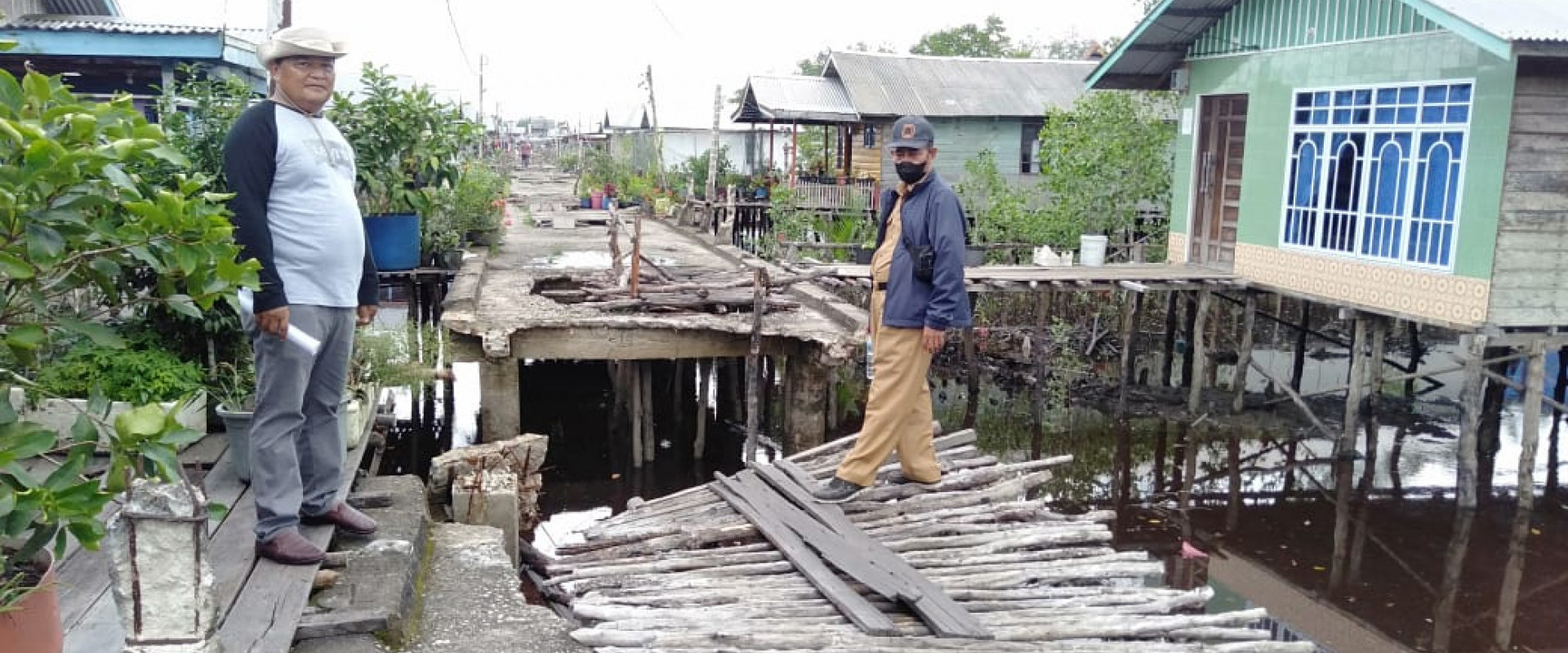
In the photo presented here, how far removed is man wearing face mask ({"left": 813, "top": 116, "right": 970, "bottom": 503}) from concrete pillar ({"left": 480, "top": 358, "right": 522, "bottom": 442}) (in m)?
5.92

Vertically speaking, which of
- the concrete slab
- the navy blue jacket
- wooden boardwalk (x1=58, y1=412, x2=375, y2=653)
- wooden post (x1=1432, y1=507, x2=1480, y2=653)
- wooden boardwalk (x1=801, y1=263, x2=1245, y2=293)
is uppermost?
the navy blue jacket

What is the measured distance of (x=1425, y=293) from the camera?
10.9 m

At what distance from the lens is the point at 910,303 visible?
546cm

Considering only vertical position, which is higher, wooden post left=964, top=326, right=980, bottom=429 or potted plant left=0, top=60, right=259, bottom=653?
potted plant left=0, top=60, right=259, bottom=653

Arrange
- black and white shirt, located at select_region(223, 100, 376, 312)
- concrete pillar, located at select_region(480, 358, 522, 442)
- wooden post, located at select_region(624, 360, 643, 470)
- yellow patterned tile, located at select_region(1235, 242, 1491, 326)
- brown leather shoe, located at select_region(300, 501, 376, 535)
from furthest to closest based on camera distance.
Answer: wooden post, located at select_region(624, 360, 643, 470), concrete pillar, located at select_region(480, 358, 522, 442), yellow patterned tile, located at select_region(1235, 242, 1491, 326), brown leather shoe, located at select_region(300, 501, 376, 535), black and white shirt, located at select_region(223, 100, 376, 312)

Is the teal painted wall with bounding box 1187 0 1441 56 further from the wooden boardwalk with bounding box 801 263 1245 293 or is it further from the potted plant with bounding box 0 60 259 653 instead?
the potted plant with bounding box 0 60 259 653

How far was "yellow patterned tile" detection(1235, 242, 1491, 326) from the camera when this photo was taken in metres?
10.4

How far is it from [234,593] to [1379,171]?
35.7 feet

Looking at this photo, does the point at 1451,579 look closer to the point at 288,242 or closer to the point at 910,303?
the point at 910,303

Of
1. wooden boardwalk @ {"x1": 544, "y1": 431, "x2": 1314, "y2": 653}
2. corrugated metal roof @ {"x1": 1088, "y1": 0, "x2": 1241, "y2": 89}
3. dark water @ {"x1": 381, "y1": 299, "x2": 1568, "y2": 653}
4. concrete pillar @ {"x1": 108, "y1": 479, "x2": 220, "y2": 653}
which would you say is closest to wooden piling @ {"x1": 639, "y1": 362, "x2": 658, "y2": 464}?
dark water @ {"x1": 381, "y1": 299, "x2": 1568, "y2": 653}

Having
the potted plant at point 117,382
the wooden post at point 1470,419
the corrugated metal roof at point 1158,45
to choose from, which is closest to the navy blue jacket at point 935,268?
the potted plant at point 117,382

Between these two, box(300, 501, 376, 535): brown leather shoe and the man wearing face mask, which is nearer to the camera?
box(300, 501, 376, 535): brown leather shoe

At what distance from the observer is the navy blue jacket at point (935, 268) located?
17.5 ft

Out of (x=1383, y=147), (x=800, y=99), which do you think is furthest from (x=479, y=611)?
(x=800, y=99)
